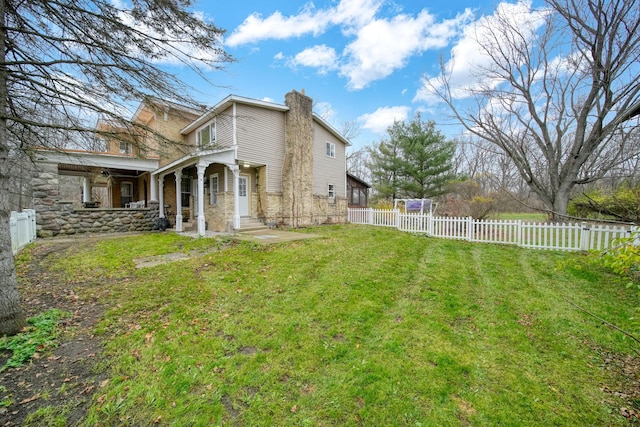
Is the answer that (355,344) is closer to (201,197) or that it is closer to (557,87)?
(201,197)

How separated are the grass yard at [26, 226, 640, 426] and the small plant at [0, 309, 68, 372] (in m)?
0.50

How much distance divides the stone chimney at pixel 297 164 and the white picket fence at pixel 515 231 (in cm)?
426

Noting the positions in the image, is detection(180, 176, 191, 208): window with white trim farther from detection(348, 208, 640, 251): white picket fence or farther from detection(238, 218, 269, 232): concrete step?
detection(348, 208, 640, 251): white picket fence

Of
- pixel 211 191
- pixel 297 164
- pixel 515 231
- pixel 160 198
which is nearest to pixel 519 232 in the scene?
pixel 515 231

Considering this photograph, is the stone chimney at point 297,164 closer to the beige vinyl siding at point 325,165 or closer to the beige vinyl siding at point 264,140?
the beige vinyl siding at point 264,140

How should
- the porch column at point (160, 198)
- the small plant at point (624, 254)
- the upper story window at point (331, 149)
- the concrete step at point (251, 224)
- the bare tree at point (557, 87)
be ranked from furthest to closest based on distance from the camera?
the upper story window at point (331, 149) < the porch column at point (160, 198) < the concrete step at point (251, 224) < the bare tree at point (557, 87) < the small plant at point (624, 254)

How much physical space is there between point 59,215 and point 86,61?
1083 centimetres

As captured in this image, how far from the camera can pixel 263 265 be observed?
19.9 feet

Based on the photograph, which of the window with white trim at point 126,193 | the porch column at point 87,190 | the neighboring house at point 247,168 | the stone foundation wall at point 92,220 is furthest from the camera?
the window with white trim at point 126,193

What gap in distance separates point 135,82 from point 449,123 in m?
12.6

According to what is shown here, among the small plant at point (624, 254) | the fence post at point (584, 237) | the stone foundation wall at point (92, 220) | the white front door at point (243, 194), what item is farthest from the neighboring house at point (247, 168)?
the small plant at point (624, 254)

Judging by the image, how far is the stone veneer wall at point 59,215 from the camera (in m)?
10.2

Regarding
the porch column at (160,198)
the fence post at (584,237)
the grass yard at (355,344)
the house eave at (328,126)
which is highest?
the house eave at (328,126)

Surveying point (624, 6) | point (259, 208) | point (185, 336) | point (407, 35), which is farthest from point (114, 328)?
point (624, 6)
